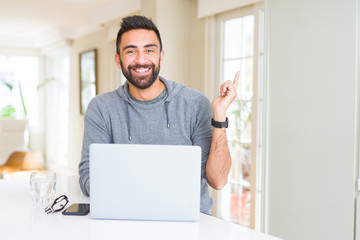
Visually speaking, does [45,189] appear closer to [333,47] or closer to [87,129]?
[87,129]

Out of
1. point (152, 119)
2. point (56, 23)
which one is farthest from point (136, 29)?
point (56, 23)

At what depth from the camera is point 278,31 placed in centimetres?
237

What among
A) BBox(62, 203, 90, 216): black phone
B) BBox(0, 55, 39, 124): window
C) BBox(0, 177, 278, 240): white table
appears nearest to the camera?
BBox(0, 177, 278, 240): white table

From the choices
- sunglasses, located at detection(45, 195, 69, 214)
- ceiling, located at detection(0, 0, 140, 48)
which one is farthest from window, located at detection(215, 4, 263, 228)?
sunglasses, located at detection(45, 195, 69, 214)

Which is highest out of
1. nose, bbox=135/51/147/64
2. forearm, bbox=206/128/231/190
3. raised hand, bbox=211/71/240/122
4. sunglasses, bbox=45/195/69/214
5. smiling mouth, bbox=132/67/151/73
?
nose, bbox=135/51/147/64

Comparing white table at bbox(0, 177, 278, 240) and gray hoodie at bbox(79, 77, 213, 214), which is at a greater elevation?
gray hoodie at bbox(79, 77, 213, 214)

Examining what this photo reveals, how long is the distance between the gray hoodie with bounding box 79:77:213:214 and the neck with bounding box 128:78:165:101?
32mm

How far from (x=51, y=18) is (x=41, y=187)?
547 cm

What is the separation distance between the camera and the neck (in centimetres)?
182

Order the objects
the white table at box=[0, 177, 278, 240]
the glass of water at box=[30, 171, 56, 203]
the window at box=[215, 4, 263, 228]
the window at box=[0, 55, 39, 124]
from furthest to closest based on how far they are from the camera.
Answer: the window at box=[0, 55, 39, 124] < the window at box=[215, 4, 263, 228] < the glass of water at box=[30, 171, 56, 203] < the white table at box=[0, 177, 278, 240]

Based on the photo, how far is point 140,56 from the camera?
1725 mm

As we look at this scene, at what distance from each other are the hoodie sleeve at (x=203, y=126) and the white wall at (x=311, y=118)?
0.67 m

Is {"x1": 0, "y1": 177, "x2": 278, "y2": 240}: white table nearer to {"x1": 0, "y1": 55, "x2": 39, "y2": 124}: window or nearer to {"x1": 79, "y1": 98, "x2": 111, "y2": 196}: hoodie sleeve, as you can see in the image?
{"x1": 79, "y1": 98, "x2": 111, "y2": 196}: hoodie sleeve

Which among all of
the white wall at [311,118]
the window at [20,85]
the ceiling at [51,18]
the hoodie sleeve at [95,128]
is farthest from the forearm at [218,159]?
the window at [20,85]
